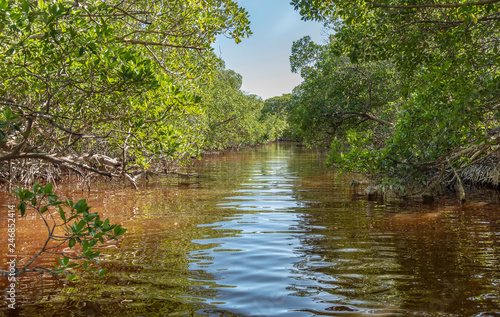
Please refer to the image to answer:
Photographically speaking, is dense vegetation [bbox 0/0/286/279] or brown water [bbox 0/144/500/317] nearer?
dense vegetation [bbox 0/0/286/279]

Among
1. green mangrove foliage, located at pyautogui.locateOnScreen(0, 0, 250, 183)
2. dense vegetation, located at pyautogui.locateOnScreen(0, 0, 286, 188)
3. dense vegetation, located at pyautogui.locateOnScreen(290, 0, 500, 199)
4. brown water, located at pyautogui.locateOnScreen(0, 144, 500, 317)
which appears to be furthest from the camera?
dense vegetation, located at pyautogui.locateOnScreen(290, 0, 500, 199)

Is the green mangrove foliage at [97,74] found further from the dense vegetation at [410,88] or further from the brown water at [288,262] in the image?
the dense vegetation at [410,88]

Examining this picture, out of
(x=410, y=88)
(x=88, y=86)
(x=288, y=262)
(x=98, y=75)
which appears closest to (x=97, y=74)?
(x=98, y=75)

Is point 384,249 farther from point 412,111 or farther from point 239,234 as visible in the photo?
point 412,111

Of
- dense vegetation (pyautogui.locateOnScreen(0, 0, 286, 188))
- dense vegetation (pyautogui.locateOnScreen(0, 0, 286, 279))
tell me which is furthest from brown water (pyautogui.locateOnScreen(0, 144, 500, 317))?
dense vegetation (pyautogui.locateOnScreen(0, 0, 286, 188))

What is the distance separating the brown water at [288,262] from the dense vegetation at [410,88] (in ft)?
4.53

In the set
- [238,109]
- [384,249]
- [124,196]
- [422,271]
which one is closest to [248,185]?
Result: [124,196]

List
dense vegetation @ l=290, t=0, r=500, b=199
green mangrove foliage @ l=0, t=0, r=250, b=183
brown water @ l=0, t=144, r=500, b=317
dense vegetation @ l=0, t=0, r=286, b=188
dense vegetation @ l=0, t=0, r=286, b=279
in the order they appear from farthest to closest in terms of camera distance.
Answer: dense vegetation @ l=290, t=0, r=500, b=199
green mangrove foliage @ l=0, t=0, r=250, b=183
dense vegetation @ l=0, t=0, r=286, b=188
brown water @ l=0, t=144, r=500, b=317
dense vegetation @ l=0, t=0, r=286, b=279

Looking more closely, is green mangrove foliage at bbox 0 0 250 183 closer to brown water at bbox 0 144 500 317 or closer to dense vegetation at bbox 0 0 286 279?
dense vegetation at bbox 0 0 286 279

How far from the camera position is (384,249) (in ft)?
19.4

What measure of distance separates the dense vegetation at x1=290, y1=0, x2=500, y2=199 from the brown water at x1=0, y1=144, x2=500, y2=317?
4.53ft

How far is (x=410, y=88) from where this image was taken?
6738 millimetres

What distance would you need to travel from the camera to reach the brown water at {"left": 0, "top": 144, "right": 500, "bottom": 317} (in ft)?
12.7

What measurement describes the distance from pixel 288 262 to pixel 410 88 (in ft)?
12.7
